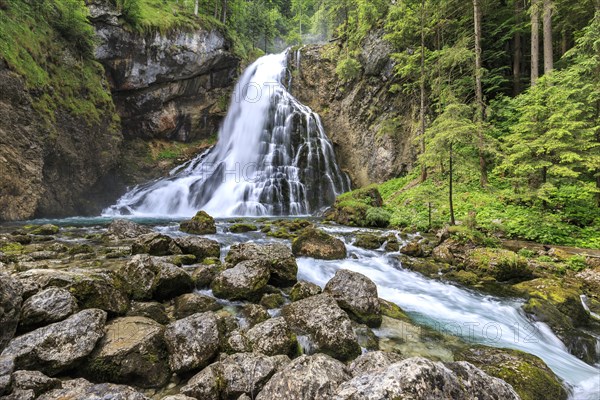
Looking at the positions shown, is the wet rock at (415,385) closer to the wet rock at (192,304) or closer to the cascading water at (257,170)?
the wet rock at (192,304)

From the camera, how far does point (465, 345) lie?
463 centimetres

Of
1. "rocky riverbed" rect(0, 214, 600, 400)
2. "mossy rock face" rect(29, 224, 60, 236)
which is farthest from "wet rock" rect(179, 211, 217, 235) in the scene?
"mossy rock face" rect(29, 224, 60, 236)

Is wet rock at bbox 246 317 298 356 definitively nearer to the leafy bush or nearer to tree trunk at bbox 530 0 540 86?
tree trunk at bbox 530 0 540 86

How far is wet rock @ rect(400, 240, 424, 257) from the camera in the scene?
923cm

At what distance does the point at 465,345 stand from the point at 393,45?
70.1 feet

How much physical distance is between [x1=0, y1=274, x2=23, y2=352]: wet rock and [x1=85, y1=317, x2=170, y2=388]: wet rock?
90 cm

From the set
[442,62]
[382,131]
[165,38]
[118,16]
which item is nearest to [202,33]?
[165,38]

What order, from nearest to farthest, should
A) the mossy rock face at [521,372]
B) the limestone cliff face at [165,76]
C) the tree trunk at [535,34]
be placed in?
1. the mossy rock face at [521,372]
2. the tree trunk at [535,34]
3. the limestone cliff face at [165,76]

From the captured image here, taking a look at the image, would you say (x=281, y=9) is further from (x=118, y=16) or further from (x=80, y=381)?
(x=80, y=381)

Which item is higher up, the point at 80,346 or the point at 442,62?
the point at 442,62

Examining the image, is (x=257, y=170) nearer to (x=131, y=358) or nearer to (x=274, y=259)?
(x=274, y=259)

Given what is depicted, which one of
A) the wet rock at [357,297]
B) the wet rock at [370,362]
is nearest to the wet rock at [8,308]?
the wet rock at [370,362]

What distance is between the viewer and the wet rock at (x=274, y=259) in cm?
629

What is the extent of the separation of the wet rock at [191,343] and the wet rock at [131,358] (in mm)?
133
